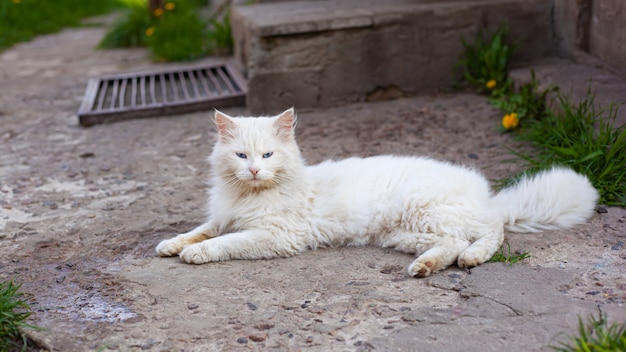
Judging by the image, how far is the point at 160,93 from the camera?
7.15 meters

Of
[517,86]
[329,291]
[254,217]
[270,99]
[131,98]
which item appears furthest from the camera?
[131,98]

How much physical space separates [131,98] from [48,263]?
3.73 m

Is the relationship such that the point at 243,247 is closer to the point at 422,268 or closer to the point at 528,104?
the point at 422,268

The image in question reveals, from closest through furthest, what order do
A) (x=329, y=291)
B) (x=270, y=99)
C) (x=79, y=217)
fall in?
→ 1. (x=329, y=291)
2. (x=79, y=217)
3. (x=270, y=99)

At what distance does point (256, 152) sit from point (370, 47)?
3.02 metres

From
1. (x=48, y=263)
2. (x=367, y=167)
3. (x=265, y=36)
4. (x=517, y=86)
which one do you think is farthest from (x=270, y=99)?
(x=48, y=263)

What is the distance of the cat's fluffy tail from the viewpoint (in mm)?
3557

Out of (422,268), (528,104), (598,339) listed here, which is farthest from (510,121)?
(598,339)

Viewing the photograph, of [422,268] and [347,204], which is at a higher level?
[347,204]

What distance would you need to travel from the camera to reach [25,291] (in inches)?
125

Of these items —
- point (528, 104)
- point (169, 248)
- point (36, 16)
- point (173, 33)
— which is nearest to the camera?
point (169, 248)

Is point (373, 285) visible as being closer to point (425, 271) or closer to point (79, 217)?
point (425, 271)

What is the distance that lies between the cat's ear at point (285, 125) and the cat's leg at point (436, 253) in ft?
2.79

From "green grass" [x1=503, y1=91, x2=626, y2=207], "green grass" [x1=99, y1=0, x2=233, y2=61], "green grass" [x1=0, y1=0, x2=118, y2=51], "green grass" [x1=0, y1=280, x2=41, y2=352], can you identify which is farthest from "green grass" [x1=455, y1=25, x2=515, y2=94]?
"green grass" [x1=0, y1=0, x2=118, y2=51]
